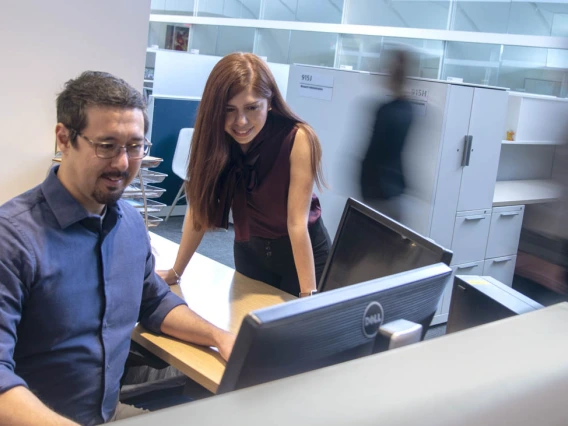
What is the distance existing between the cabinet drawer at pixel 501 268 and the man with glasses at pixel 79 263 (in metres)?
3.24

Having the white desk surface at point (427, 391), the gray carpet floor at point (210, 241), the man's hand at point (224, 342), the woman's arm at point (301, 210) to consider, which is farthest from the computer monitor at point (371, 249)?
the gray carpet floor at point (210, 241)

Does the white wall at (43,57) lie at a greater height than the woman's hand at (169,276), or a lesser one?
greater

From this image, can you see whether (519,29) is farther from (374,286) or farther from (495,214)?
(374,286)

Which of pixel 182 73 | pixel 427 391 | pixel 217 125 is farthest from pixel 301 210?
pixel 182 73

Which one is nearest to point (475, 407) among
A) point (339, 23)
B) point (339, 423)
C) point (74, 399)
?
point (339, 423)

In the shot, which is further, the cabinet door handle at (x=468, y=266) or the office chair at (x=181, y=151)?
the office chair at (x=181, y=151)

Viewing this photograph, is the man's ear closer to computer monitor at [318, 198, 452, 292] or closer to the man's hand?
the man's hand

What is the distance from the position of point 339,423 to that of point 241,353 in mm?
374

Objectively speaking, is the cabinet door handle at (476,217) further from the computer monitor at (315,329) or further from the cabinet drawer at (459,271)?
the computer monitor at (315,329)

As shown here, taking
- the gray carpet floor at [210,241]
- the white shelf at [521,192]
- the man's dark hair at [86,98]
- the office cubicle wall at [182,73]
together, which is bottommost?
the gray carpet floor at [210,241]

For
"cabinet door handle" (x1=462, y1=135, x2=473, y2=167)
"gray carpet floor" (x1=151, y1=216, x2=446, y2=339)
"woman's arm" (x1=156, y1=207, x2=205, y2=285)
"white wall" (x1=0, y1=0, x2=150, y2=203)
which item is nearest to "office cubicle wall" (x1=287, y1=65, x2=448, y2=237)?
"cabinet door handle" (x1=462, y1=135, x2=473, y2=167)

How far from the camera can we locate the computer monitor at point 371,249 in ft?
4.68

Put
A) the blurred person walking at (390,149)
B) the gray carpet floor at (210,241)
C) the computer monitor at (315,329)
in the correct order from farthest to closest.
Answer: the gray carpet floor at (210,241) → the blurred person walking at (390,149) → the computer monitor at (315,329)

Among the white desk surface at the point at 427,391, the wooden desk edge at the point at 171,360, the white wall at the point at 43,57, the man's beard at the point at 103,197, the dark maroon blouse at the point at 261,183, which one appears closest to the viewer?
the white desk surface at the point at 427,391
